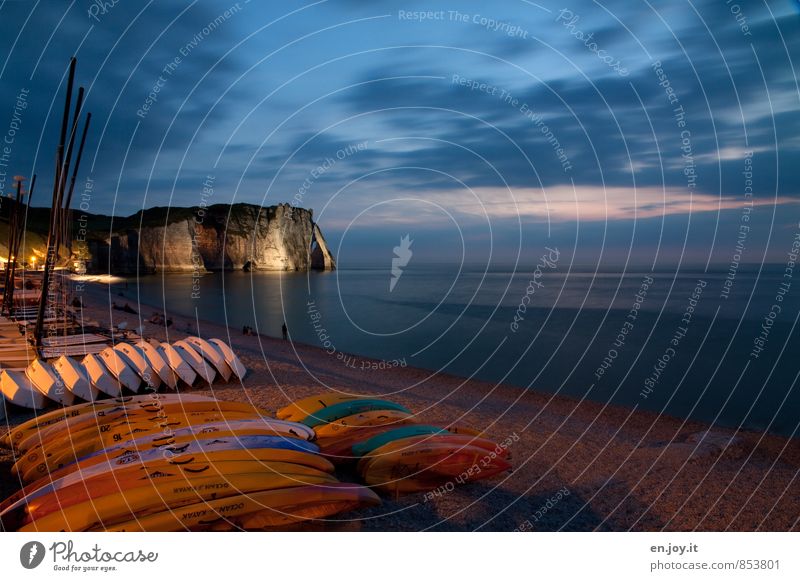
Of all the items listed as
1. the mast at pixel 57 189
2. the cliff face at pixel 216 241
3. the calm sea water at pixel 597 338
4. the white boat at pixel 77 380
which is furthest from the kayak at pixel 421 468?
the cliff face at pixel 216 241

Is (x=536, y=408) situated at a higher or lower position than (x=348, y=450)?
lower

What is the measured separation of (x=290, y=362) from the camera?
55.4 feet

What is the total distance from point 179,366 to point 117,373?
1.26m

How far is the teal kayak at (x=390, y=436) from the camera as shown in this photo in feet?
21.8

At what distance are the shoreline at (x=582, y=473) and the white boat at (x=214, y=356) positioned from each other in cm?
42

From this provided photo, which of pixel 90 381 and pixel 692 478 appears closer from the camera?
pixel 692 478

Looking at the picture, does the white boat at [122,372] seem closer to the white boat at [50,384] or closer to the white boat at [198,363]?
the white boat at [50,384]

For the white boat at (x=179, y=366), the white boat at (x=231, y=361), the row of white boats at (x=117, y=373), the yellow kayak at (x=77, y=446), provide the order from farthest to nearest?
the white boat at (x=231, y=361) → the white boat at (x=179, y=366) → the row of white boats at (x=117, y=373) → the yellow kayak at (x=77, y=446)

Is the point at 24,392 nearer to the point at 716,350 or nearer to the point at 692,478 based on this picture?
the point at 692,478

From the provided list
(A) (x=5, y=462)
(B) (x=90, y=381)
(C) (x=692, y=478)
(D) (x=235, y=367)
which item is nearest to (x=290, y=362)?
(D) (x=235, y=367)
